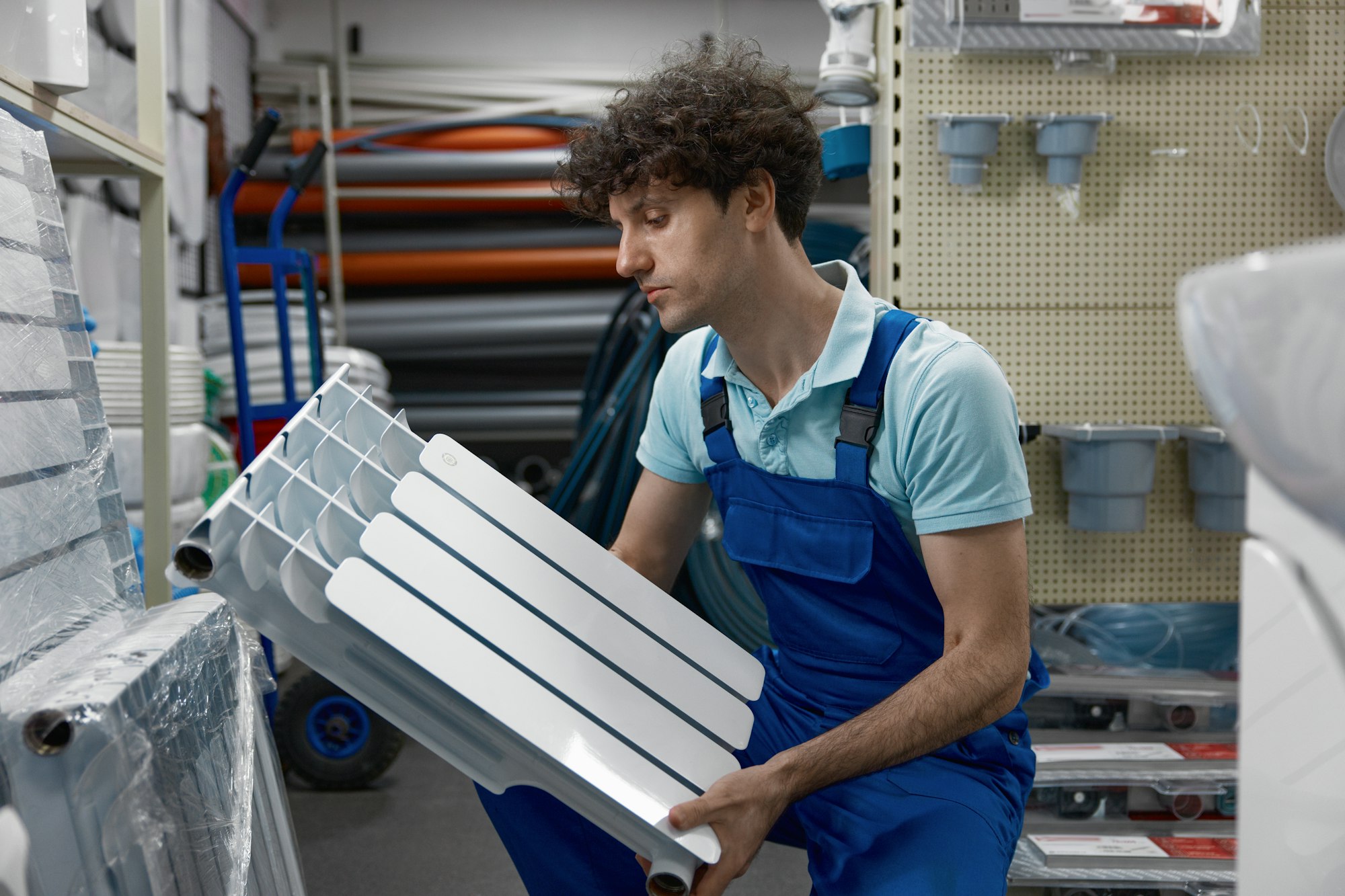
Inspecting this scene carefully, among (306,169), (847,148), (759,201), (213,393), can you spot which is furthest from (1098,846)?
(213,393)

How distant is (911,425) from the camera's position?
1.35 m

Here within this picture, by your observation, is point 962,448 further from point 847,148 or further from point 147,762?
point 847,148

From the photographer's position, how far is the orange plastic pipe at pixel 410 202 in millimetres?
4797

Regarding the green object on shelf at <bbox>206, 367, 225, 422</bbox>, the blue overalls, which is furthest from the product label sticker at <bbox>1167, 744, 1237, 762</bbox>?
the green object on shelf at <bbox>206, 367, 225, 422</bbox>

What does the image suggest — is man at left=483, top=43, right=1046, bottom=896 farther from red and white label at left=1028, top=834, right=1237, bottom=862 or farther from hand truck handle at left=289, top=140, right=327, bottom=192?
hand truck handle at left=289, top=140, right=327, bottom=192

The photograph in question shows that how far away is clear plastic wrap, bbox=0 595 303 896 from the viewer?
75cm

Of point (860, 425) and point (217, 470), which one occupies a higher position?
point (860, 425)

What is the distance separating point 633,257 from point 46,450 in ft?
2.44

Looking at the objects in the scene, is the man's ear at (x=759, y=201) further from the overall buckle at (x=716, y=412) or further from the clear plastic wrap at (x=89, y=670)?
the clear plastic wrap at (x=89, y=670)

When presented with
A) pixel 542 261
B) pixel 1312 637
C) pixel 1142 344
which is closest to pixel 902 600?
pixel 1312 637

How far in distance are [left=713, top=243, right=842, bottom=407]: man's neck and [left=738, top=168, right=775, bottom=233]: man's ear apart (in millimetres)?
57

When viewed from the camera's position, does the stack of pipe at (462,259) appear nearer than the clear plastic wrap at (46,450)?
Answer: No

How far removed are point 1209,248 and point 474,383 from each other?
11.7ft

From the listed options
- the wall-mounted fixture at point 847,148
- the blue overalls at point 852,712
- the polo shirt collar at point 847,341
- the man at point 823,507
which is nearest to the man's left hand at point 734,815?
the man at point 823,507
